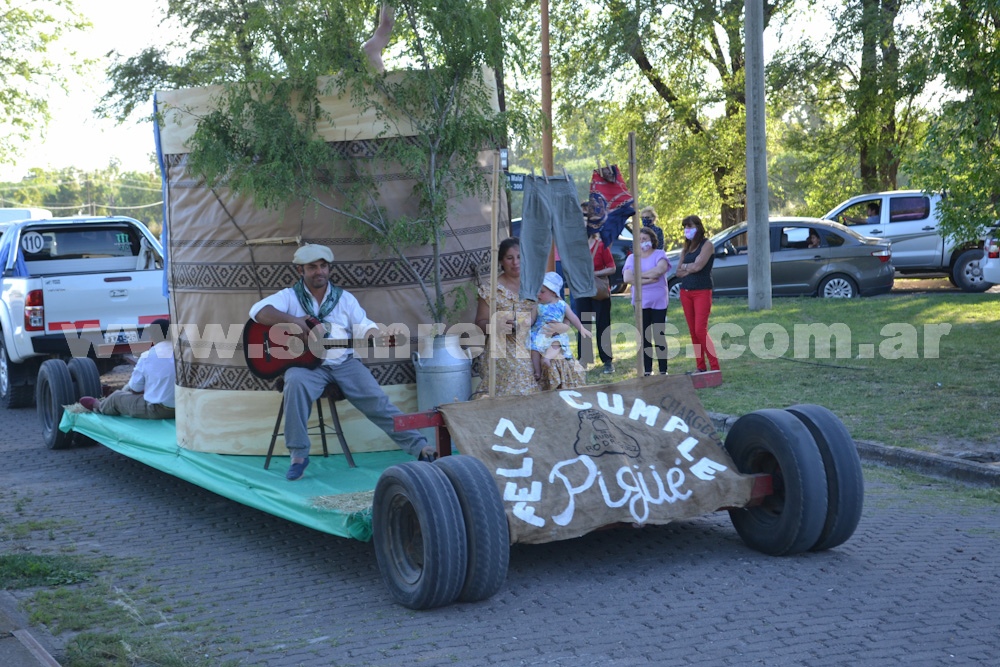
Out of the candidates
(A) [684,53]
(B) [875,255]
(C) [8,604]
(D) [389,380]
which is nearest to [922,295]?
(B) [875,255]

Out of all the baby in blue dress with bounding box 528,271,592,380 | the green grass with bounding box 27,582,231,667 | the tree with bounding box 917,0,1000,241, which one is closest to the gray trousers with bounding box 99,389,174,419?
the green grass with bounding box 27,582,231,667

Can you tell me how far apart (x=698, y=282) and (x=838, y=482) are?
19.6 ft

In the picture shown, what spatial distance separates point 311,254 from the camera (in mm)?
7328

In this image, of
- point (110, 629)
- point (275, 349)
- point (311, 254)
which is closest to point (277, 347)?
point (275, 349)

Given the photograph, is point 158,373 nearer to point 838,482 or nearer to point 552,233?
point 552,233

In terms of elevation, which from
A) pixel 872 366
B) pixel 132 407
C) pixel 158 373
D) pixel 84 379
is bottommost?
pixel 872 366

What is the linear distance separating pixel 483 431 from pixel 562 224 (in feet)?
5.34

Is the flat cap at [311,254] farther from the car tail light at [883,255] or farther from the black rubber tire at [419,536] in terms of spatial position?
the car tail light at [883,255]

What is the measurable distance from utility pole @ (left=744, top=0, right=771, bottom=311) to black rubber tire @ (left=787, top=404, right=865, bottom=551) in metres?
11.7

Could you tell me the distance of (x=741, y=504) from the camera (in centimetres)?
607

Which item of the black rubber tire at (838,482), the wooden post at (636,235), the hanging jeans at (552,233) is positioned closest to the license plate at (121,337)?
the hanging jeans at (552,233)

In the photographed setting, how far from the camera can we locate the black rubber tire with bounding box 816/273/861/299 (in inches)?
764

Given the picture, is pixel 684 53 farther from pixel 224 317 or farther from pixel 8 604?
pixel 8 604

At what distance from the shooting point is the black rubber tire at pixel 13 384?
12.7m
